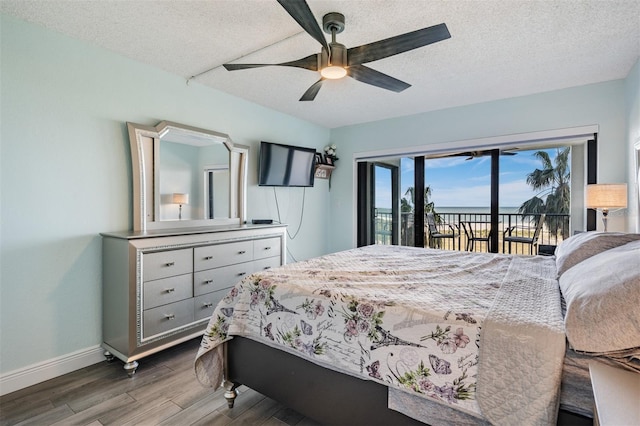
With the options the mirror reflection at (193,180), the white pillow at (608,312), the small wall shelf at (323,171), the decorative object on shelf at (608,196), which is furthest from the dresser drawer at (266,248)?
the decorative object on shelf at (608,196)

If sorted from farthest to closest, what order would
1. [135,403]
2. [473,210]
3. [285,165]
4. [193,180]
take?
[473,210] < [285,165] < [193,180] < [135,403]

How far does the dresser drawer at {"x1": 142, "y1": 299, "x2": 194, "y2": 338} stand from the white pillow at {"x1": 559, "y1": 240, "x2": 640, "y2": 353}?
2.62 metres

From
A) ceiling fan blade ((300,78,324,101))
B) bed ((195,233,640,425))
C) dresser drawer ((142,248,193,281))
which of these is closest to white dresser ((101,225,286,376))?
dresser drawer ((142,248,193,281))

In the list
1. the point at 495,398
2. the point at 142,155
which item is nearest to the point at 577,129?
the point at 495,398

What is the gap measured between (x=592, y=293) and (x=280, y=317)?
4.50ft

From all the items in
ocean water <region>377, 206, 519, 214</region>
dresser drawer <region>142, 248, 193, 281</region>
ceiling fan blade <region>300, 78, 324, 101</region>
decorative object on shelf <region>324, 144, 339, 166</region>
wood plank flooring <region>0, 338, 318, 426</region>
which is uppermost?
ceiling fan blade <region>300, 78, 324, 101</region>

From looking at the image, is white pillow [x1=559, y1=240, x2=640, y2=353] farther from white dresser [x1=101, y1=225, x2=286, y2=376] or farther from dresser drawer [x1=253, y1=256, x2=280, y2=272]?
dresser drawer [x1=253, y1=256, x2=280, y2=272]

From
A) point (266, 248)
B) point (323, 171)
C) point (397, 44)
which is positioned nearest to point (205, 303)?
point (266, 248)

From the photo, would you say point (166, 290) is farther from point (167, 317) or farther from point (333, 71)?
point (333, 71)

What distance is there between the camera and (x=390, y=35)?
2.36m

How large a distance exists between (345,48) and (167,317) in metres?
2.48

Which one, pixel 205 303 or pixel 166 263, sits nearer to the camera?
pixel 166 263

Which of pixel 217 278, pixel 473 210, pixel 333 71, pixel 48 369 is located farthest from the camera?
pixel 473 210

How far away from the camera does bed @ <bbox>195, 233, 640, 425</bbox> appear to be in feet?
3.52
